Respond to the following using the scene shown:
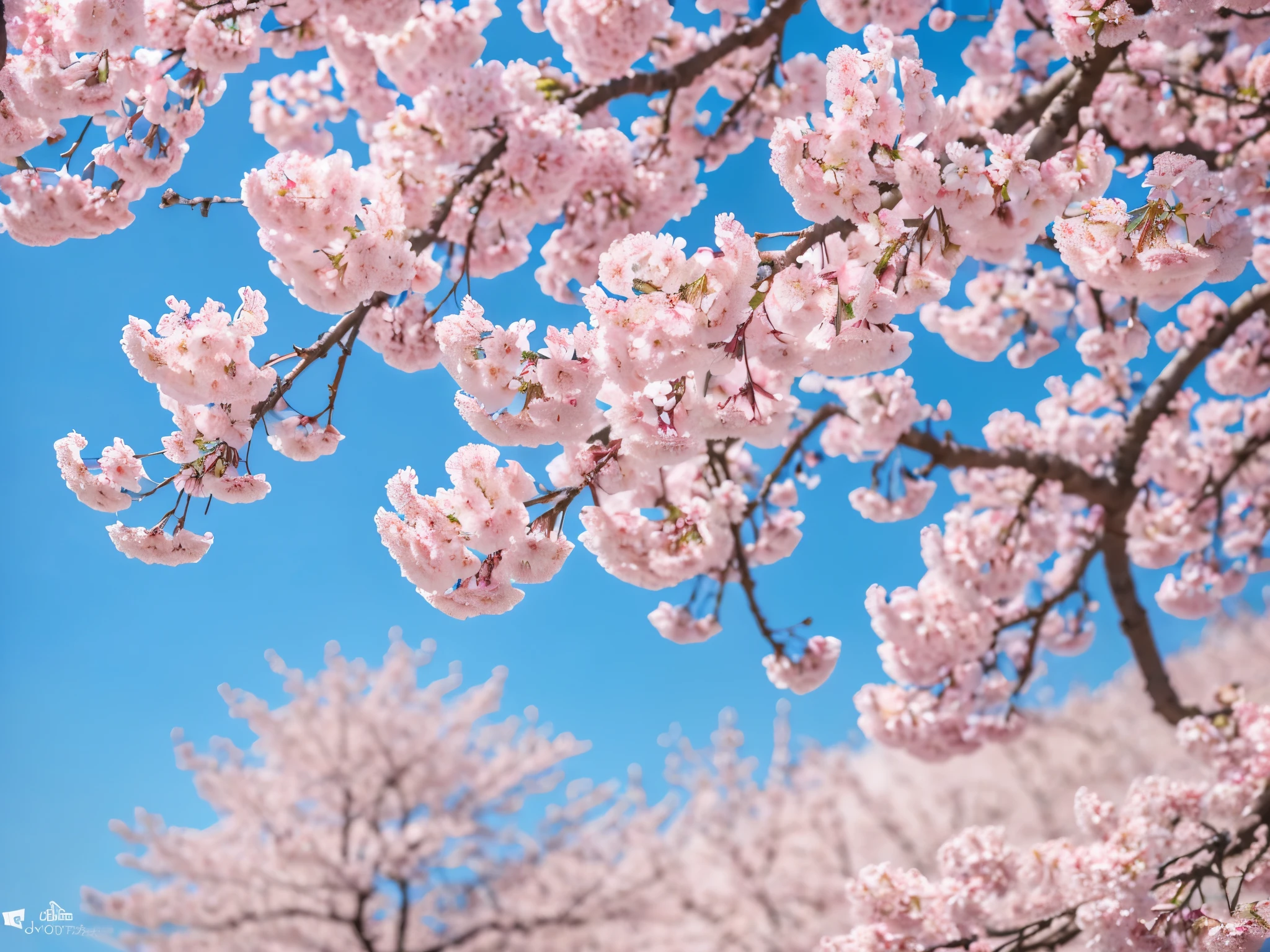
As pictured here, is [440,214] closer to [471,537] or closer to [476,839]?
[471,537]

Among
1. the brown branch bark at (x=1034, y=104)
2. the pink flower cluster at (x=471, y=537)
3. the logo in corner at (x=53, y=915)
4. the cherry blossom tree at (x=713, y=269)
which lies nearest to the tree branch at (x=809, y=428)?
the cherry blossom tree at (x=713, y=269)

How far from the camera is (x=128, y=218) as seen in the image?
2486mm

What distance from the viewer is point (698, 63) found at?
10.5 ft

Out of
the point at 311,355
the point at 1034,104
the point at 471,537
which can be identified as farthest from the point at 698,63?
the point at 471,537

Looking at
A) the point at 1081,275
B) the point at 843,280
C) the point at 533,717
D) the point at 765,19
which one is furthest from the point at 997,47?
the point at 533,717

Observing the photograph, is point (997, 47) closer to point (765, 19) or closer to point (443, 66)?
point (765, 19)

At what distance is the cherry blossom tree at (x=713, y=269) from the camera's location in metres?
1.55

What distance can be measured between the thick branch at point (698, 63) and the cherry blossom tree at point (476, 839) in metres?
8.46

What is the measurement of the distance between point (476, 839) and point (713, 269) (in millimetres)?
10447

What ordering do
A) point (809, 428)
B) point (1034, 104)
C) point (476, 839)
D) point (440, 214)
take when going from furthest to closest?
1. point (476, 839)
2. point (809, 428)
3. point (1034, 104)
4. point (440, 214)

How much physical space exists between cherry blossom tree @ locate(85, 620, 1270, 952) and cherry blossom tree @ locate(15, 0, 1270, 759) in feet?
21.2

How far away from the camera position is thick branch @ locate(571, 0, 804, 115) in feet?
10.3

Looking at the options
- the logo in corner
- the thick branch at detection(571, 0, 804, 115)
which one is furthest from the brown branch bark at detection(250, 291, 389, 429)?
the logo in corner

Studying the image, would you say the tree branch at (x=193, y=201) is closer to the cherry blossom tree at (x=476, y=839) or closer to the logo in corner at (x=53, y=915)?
the logo in corner at (x=53, y=915)
